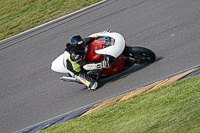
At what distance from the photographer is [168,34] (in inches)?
384

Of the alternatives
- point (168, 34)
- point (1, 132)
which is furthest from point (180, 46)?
point (1, 132)

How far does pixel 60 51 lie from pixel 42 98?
2.63m

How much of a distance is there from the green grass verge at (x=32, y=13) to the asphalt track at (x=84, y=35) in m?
0.74

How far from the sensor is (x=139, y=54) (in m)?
8.23

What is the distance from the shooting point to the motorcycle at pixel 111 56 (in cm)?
812

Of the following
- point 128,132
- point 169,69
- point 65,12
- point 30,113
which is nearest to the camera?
point 128,132

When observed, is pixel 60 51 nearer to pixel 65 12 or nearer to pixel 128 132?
pixel 65 12

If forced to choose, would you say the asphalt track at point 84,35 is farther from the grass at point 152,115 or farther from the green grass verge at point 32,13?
the grass at point 152,115

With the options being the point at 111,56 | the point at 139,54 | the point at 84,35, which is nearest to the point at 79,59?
the point at 111,56

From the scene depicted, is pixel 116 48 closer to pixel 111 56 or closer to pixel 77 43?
pixel 111 56

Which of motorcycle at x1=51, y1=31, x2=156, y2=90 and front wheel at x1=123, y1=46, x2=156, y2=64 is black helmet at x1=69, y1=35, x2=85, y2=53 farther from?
front wheel at x1=123, y1=46, x2=156, y2=64

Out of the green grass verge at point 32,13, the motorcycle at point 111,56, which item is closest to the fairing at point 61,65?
the motorcycle at point 111,56

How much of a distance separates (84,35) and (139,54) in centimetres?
388

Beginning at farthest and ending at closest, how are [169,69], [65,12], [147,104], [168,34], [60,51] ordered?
1. [65,12]
2. [60,51]
3. [168,34]
4. [169,69]
5. [147,104]
